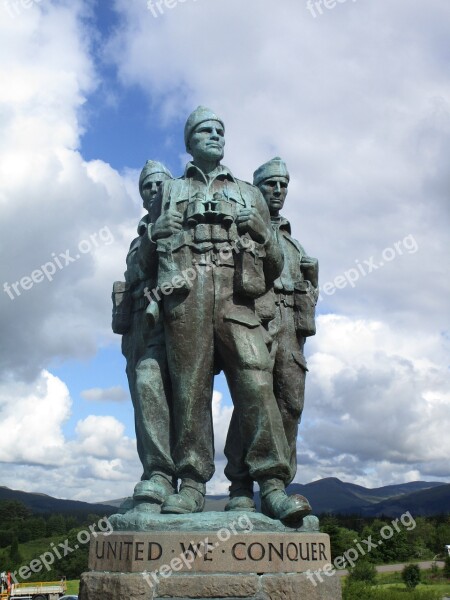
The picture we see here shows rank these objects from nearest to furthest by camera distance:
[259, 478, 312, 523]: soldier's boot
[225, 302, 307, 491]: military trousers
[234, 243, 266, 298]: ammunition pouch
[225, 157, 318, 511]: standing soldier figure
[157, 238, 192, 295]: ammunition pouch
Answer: [259, 478, 312, 523]: soldier's boot
[157, 238, 192, 295]: ammunition pouch
[234, 243, 266, 298]: ammunition pouch
[225, 157, 318, 511]: standing soldier figure
[225, 302, 307, 491]: military trousers

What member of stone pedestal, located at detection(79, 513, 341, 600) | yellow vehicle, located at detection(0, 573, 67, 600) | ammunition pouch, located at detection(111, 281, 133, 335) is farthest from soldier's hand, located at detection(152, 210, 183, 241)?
yellow vehicle, located at detection(0, 573, 67, 600)

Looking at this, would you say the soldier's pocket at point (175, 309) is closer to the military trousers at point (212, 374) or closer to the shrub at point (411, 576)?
the military trousers at point (212, 374)

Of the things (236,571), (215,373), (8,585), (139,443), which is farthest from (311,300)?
(8,585)

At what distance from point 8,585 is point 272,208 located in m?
39.3

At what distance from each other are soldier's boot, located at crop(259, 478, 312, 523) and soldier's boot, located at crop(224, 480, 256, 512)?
0.18 meters

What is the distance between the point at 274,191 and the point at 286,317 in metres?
1.66

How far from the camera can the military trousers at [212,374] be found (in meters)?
6.14

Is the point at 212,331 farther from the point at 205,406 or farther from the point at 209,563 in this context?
the point at 209,563

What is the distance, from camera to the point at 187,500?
231 inches

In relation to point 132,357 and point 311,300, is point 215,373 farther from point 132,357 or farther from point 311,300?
point 311,300

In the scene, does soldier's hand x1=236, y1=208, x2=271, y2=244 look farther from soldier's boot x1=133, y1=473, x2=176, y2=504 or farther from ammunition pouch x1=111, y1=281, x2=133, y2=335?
soldier's boot x1=133, y1=473, x2=176, y2=504

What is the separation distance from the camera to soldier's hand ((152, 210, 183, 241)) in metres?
6.46

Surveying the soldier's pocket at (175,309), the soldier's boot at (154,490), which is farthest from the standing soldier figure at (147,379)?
the soldier's pocket at (175,309)

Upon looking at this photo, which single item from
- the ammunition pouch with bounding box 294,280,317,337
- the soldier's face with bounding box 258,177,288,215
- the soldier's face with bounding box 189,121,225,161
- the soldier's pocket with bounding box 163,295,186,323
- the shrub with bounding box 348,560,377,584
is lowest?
the shrub with bounding box 348,560,377,584
